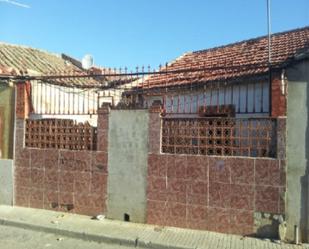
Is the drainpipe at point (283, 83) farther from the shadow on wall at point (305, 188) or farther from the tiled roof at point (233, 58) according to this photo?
the tiled roof at point (233, 58)

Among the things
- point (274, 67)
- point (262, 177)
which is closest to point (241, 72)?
point (274, 67)

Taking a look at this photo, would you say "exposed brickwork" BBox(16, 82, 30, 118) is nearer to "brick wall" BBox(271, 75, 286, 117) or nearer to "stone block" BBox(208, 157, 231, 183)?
"stone block" BBox(208, 157, 231, 183)

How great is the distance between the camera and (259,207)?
746 cm

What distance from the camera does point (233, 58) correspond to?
11.9 meters

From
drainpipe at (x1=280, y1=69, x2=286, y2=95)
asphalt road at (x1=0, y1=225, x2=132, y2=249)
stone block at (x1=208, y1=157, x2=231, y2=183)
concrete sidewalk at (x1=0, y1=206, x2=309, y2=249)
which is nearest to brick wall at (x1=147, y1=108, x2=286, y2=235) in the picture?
stone block at (x1=208, y1=157, x2=231, y2=183)

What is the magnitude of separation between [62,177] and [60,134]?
94cm

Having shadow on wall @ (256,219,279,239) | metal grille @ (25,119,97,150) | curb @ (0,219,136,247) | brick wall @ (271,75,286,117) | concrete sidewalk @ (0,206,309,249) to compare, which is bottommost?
curb @ (0,219,136,247)

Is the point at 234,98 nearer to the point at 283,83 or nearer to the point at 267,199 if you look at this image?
the point at 283,83

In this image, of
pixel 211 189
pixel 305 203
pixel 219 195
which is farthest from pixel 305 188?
pixel 211 189

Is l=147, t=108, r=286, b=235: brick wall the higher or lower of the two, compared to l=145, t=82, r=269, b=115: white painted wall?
lower

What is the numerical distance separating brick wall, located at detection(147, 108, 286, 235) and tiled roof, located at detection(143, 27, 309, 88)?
204 centimetres

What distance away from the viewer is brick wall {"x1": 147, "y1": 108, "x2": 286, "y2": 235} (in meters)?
7.41

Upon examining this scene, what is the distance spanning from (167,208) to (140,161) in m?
1.06

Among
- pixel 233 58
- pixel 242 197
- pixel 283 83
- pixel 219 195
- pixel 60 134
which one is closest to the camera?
pixel 283 83
